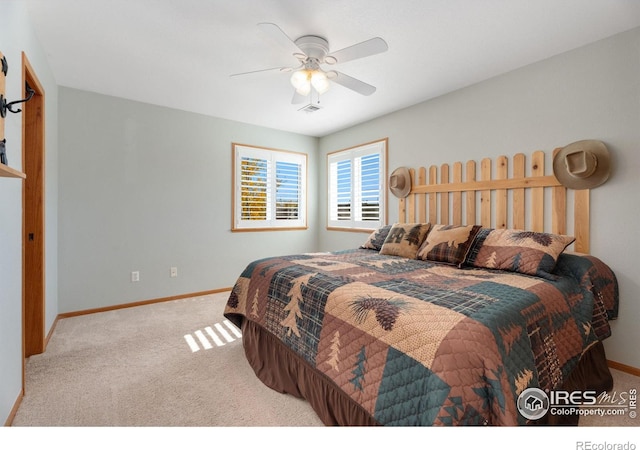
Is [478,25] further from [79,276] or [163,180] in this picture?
[79,276]

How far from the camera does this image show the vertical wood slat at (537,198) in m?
2.51

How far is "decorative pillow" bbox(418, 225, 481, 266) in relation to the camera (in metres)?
2.42

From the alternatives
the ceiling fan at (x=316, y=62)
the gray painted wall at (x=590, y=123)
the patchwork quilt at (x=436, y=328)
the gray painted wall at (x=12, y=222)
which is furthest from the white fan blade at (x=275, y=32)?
the gray painted wall at (x=590, y=123)

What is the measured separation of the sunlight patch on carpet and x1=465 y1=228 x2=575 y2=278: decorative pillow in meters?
2.14

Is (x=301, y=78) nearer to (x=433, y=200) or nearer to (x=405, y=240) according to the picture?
(x=405, y=240)

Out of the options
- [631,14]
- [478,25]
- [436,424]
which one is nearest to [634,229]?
[631,14]

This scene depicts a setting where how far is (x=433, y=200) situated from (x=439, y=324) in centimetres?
238

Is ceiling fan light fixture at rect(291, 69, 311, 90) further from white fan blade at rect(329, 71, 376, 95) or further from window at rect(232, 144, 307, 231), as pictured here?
window at rect(232, 144, 307, 231)

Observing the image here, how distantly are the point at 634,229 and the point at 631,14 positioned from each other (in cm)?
142

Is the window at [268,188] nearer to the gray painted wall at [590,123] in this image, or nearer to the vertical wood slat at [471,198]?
the gray painted wall at [590,123]

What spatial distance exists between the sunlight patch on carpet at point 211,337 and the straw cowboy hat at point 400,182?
238cm

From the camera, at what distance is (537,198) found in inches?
99.5

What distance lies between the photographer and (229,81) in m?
2.96

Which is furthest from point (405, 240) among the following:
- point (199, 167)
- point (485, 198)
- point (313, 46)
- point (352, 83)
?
point (199, 167)
